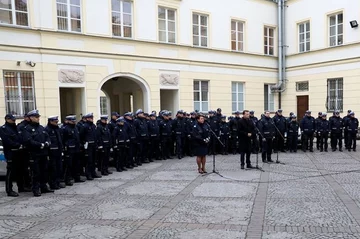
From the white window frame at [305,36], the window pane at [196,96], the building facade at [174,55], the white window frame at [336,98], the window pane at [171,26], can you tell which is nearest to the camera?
the building facade at [174,55]

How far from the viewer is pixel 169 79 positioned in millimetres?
17797

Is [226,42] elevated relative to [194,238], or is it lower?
elevated

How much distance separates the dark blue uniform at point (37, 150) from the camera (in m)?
7.74

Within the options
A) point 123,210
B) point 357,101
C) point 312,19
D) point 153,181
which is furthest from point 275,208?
point 312,19

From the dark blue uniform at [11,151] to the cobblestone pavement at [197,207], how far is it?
1.67ft

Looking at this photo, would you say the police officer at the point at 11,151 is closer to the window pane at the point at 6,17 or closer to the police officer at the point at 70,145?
the police officer at the point at 70,145

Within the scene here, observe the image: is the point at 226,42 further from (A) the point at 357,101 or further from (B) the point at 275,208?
(B) the point at 275,208

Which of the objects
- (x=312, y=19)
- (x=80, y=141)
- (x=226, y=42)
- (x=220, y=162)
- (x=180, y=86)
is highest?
(x=312, y=19)

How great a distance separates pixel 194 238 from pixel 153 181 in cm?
418

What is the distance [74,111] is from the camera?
16.7 m

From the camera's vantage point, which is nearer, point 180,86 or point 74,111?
point 74,111

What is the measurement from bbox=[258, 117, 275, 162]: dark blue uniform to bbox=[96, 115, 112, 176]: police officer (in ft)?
17.7

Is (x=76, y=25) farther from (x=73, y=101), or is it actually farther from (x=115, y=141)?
(x=115, y=141)

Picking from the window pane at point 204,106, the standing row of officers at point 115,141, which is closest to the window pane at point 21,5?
the standing row of officers at point 115,141
